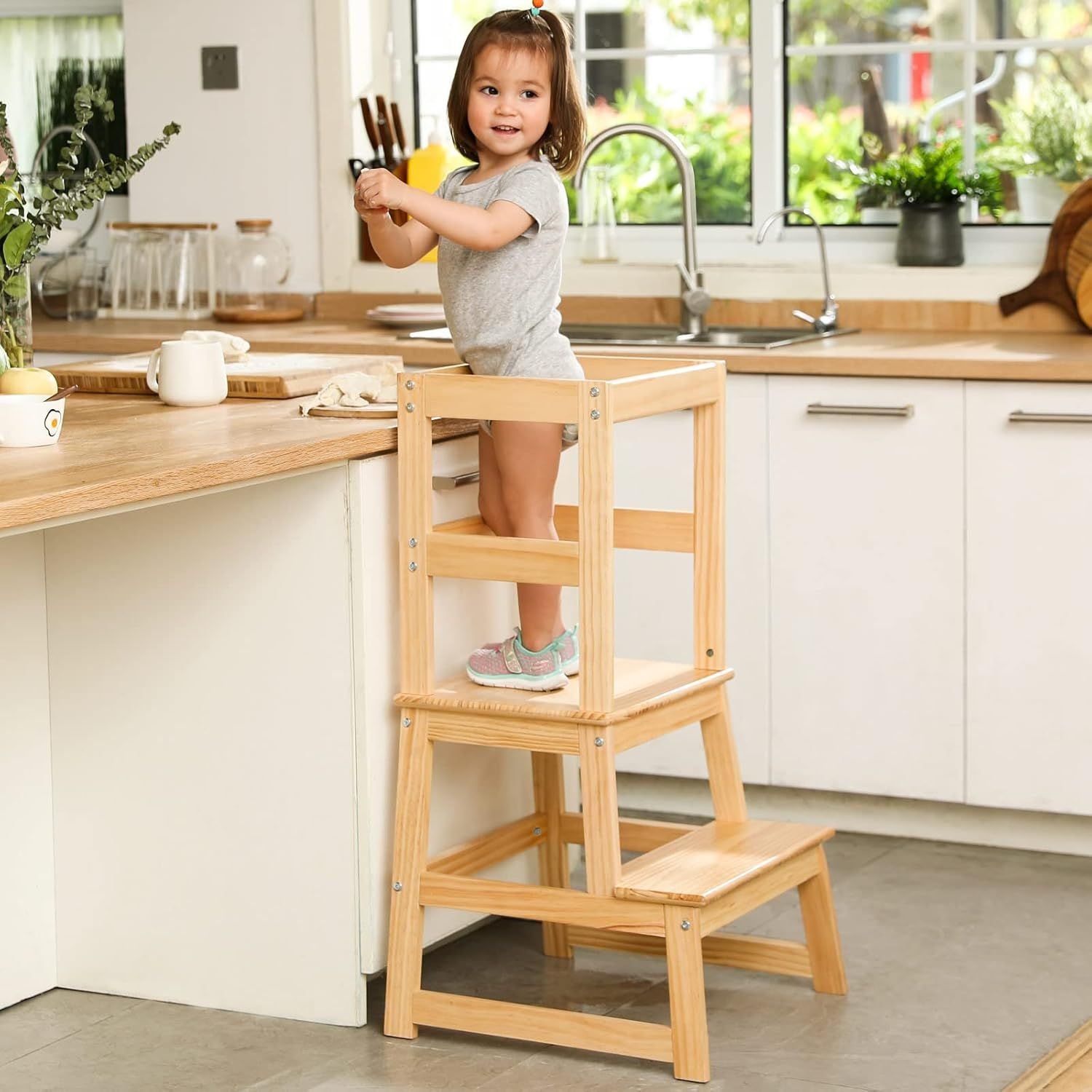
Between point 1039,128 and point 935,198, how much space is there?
0.25 m

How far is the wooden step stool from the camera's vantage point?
7.84 ft

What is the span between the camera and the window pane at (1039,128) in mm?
3881

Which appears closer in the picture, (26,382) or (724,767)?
(26,382)

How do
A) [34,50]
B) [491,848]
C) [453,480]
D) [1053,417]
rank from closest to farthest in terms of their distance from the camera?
[453,480]
[491,848]
[1053,417]
[34,50]

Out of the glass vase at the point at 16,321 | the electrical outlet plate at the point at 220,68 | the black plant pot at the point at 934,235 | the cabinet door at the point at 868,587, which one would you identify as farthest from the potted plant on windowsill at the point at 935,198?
the glass vase at the point at 16,321

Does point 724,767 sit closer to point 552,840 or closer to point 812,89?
point 552,840

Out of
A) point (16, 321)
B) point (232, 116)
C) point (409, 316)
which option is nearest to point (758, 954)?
point (16, 321)

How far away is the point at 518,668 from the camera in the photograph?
2.58 m

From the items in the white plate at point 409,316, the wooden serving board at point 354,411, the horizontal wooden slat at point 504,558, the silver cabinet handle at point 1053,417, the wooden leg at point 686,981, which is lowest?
the wooden leg at point 686,981

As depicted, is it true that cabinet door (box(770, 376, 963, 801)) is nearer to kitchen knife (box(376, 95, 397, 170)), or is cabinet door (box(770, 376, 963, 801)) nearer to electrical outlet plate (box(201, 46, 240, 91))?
kitchen knife (box(376, 95, 397, 170))

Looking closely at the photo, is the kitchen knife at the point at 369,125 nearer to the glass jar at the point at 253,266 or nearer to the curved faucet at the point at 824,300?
the glass jar at the point at 253,266

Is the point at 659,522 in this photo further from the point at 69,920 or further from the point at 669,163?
the point at 669,163

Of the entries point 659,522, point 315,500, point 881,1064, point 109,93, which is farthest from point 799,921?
point 109,93

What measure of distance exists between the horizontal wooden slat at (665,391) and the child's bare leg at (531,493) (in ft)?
0.44
